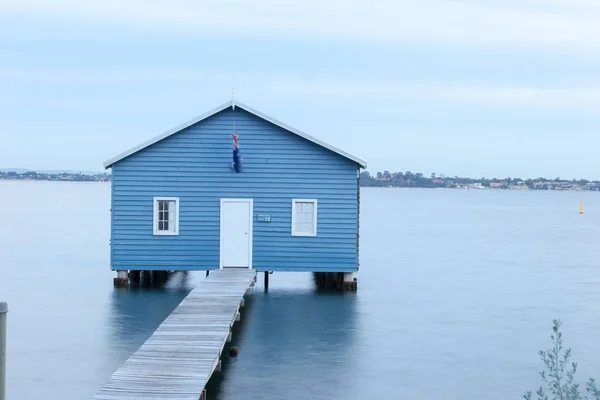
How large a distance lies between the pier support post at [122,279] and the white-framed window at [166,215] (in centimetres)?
188

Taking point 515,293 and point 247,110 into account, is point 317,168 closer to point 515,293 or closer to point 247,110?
point 247,110

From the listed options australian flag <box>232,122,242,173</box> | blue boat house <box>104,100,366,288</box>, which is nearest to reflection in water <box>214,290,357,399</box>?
blue boat house <box>104,100,366,288</box>

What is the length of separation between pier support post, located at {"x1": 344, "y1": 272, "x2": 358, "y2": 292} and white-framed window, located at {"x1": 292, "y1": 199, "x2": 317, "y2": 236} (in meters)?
2.14

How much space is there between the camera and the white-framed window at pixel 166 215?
24906 millimetres

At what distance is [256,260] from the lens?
2512cm

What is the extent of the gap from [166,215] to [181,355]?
11196 millimetres

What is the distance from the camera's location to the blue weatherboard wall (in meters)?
24.9

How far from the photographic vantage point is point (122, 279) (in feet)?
85.0

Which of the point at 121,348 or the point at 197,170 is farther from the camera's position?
the point at 197,170

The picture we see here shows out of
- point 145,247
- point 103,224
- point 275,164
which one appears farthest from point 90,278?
point 103,224

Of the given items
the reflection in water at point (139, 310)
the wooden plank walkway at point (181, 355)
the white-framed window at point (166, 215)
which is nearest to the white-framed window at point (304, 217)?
the white-framed window at point (166, 215)

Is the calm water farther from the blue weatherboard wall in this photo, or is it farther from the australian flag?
the australian flag

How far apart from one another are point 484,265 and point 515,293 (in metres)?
10.7

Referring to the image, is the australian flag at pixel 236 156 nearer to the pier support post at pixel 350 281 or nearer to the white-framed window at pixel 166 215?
the white-framed window at pixel 166 215
